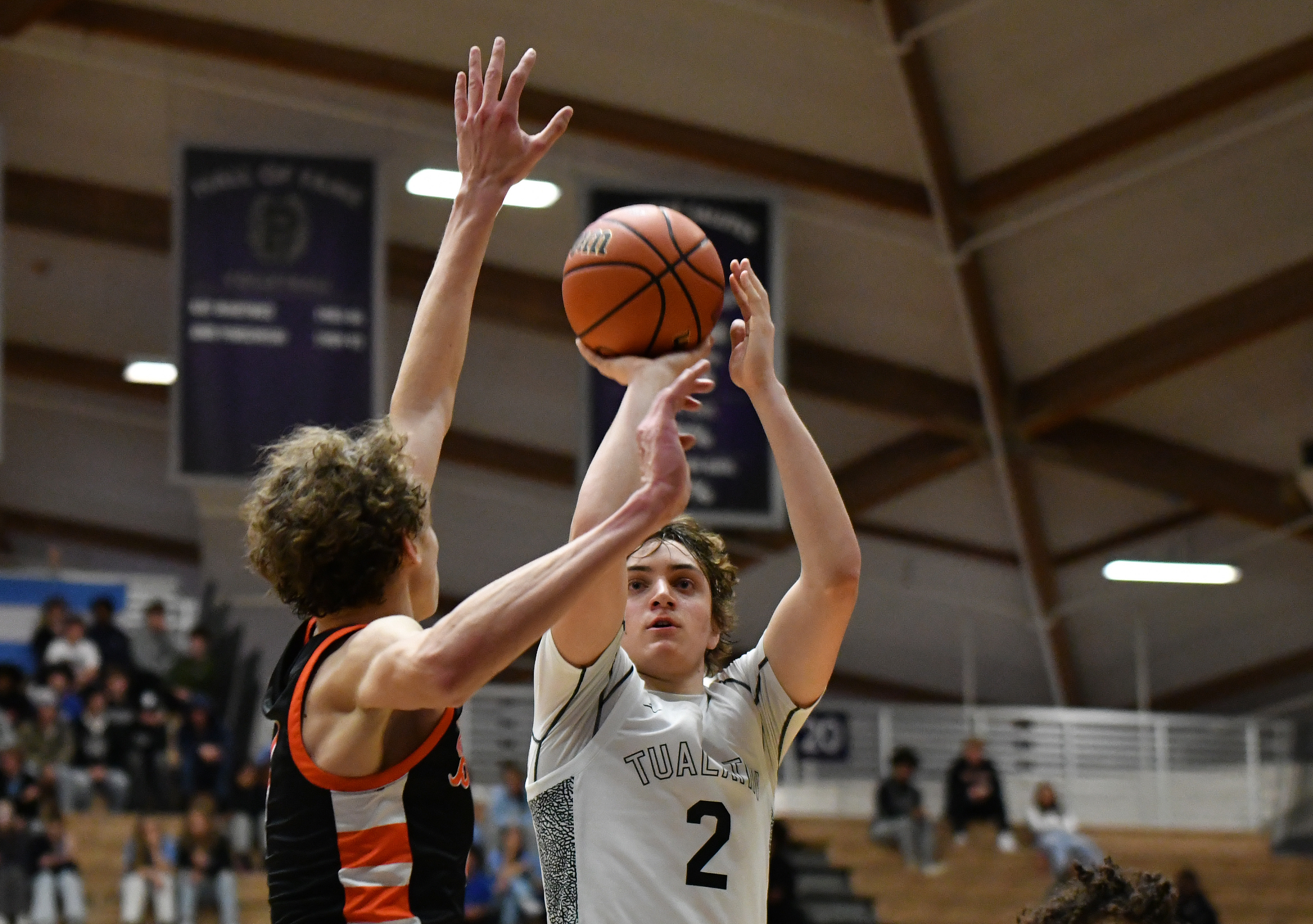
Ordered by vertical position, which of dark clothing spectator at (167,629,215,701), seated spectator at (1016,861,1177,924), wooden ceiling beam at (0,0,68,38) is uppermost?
wooden ceiling beam at (0,0,68,38)

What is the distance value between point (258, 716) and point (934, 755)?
9.23m

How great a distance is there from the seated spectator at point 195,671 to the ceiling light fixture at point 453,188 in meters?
4.80

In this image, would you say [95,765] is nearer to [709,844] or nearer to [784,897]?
[784,897]

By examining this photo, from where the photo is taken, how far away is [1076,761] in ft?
71.9

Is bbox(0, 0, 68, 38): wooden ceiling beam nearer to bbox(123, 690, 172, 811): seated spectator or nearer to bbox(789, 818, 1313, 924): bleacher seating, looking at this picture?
bbox(123, 690, 172, 811): seated spectator

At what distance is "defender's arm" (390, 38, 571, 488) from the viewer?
3225mm

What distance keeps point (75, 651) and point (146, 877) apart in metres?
2.59

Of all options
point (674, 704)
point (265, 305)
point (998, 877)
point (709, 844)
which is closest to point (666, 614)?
point (674, 704)

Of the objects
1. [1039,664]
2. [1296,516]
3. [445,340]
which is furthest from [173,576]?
[445,340]

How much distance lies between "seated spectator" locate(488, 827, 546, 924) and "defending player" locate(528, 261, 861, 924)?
407 inches

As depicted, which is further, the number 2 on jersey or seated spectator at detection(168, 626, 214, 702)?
seated spectator at detection(168, 626, 214, 702)

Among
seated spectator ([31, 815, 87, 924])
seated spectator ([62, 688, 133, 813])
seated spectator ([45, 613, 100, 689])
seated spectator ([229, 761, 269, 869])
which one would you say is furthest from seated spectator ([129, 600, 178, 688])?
seated spectator ([31, 815, 87, 924])

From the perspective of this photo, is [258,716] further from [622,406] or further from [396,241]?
[622,406]

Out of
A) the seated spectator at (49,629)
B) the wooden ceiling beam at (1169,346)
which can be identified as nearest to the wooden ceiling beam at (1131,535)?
the wooden ceiling beam at (1169,346)
